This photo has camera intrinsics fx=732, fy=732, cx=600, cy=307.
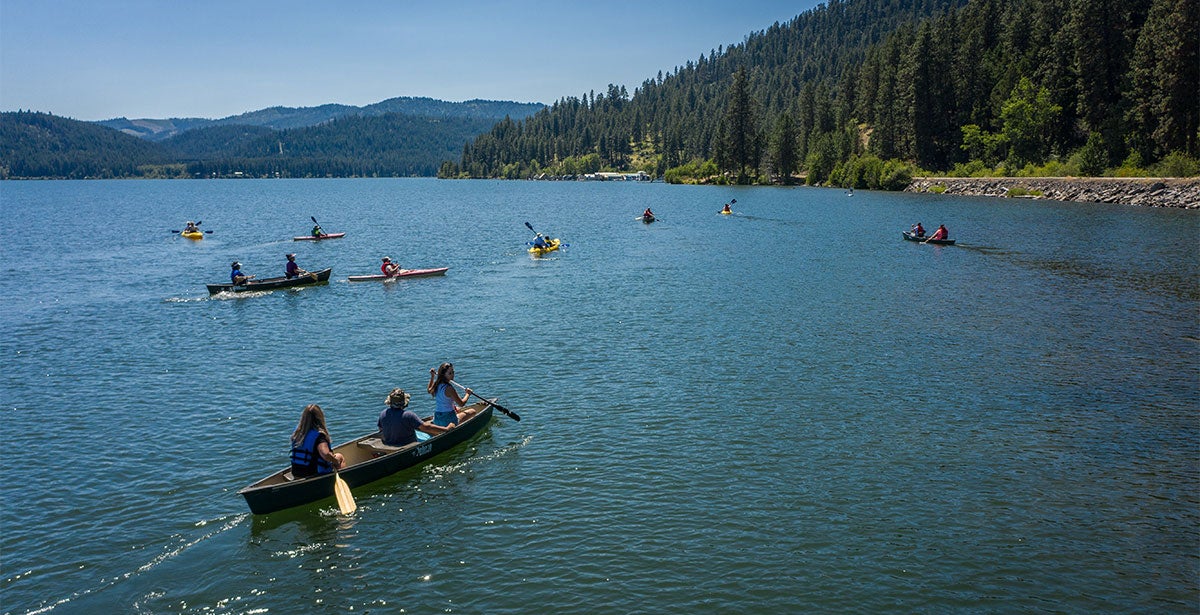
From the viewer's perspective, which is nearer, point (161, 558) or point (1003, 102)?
point (161, 558)

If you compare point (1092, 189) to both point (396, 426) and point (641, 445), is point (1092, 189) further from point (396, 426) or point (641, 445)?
point (396, 426)

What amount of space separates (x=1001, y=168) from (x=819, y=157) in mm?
43877

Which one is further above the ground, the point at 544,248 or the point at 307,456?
the point at 544,248

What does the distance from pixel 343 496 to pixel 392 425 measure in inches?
97.5

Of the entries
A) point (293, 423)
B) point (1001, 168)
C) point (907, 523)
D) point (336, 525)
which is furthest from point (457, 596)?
→ point (1001, 168)

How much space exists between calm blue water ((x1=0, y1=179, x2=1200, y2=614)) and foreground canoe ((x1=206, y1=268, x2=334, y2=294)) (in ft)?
3.00

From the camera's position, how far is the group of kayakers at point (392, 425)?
16.3m

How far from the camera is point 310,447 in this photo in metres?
16.3

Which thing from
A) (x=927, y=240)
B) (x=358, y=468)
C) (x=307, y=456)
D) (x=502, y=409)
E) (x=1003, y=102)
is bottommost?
(x=358, y=468)

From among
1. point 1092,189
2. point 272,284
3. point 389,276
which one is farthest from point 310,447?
point 1092,189

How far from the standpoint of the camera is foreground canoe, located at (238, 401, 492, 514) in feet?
51.5

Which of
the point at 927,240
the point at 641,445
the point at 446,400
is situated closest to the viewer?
the point at 641,445

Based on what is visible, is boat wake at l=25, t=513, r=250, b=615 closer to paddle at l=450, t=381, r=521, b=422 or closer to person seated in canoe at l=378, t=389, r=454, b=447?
person seated in canoe at l=378, t=389, r=454, b=447

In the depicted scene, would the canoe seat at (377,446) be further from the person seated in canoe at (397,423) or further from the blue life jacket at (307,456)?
the blue life jacket at (307,456)
